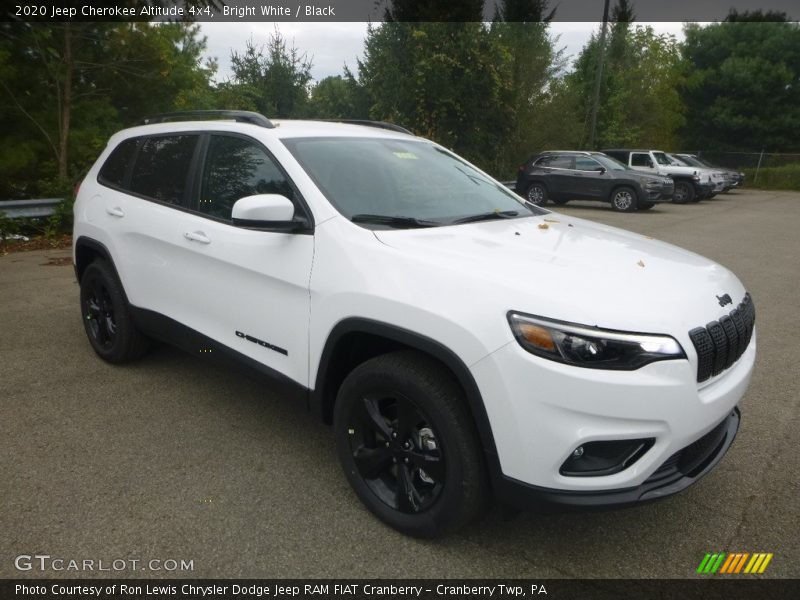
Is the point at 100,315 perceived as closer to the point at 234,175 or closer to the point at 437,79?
the point at 234,175

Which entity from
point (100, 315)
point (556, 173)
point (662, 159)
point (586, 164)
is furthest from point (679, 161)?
point (100, 315)

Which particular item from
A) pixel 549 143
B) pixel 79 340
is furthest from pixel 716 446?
pixel 549 143

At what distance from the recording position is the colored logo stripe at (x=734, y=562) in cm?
249

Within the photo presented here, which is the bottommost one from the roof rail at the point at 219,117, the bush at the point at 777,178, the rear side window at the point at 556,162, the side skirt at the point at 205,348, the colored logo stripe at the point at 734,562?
the bush at the point at 777,178

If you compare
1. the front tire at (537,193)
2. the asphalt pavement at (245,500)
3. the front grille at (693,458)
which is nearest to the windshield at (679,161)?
the front tire at (537,193)

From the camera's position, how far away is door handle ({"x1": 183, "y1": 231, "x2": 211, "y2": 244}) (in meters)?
3.38

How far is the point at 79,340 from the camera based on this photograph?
199 inches

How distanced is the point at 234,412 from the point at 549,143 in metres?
23.9

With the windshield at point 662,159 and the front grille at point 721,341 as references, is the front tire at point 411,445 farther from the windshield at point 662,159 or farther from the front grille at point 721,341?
the windshield at point 662,159

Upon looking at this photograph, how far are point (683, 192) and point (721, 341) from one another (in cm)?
2037

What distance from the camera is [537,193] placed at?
18.4m

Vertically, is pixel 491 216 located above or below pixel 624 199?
above

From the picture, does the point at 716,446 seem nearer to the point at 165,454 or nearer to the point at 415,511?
the point at 415,511

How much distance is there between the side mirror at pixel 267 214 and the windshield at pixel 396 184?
217 millimetres
